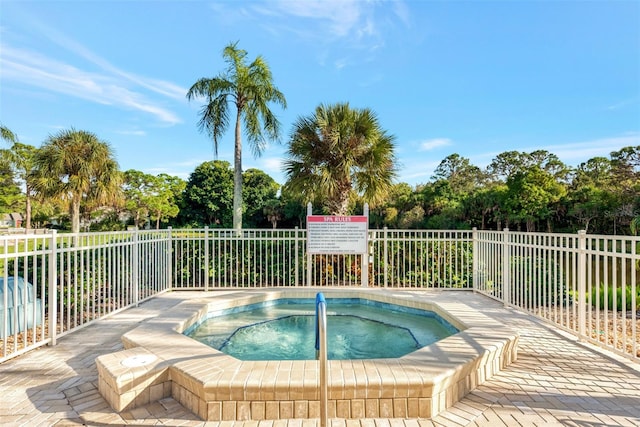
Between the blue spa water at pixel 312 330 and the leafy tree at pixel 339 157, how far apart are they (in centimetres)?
277

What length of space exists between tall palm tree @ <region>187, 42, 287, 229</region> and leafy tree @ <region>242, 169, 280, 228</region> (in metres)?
24.7

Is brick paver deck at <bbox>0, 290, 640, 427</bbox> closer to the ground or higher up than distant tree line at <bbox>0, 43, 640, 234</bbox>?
closer to the ground

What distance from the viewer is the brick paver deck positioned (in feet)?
7.32

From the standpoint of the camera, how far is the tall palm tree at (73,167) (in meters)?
16.4

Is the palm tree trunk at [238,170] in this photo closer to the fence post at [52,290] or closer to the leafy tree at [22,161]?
the fence post at [52,290]

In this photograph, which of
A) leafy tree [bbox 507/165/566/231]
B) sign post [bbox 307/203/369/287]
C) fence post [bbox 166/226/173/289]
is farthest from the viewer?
leafy tree [bbox 507/165/566/231]

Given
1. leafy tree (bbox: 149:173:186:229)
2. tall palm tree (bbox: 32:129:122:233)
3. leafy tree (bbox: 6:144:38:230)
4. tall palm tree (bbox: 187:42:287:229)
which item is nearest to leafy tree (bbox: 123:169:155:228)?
leafy tree (bbox: 149:173:186:229)

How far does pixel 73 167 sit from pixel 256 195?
19.1 metres

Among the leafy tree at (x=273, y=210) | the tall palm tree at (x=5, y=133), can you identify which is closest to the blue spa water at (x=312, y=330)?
the tall palm tree at (x=5, y=133)

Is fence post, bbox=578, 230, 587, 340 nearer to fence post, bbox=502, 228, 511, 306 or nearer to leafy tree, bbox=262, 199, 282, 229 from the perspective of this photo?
fence post, bbox=502, 228, 511, 306

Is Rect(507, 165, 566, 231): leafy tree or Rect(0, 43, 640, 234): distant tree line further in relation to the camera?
Rect(507, 165, 566, 231): leafy tree

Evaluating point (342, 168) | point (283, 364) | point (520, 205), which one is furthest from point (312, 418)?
point (520, 205)

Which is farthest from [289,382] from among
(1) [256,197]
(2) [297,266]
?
(1) [256,197]

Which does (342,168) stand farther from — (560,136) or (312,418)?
(560,136)
